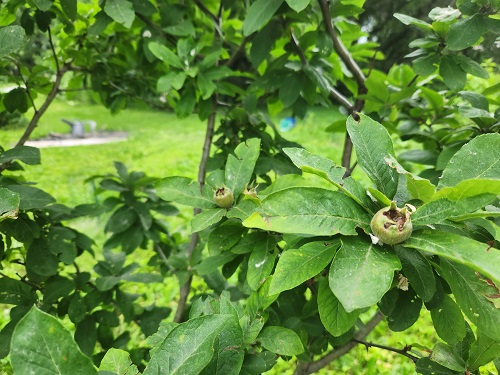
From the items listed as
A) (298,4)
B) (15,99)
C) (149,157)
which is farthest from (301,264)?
(149,157)

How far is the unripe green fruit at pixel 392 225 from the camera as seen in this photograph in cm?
51

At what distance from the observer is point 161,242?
180 centimetres

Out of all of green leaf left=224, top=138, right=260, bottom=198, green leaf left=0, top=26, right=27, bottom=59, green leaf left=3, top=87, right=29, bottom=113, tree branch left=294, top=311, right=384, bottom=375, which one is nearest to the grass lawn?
green leaf left=3, top=87, right=29, bottom=113

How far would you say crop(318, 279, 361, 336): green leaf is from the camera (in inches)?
23.8

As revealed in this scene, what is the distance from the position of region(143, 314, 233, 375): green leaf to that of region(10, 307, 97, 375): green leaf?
10cm

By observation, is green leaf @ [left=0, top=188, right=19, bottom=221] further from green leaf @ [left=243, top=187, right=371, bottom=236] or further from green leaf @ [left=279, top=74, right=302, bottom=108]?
green leaf @ [left=279, top=74, right=302, bottom=108]

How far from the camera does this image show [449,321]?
2.23 feet

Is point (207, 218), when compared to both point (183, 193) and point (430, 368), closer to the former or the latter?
point (183, 193)

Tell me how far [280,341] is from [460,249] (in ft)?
1.18

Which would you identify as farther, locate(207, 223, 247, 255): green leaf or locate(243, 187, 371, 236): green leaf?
locate(207, 223, 247, 255): green leaf

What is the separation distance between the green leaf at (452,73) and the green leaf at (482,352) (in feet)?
2.13

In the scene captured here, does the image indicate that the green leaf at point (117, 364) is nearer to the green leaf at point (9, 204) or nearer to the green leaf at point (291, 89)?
the green leaf at point (9, 204)

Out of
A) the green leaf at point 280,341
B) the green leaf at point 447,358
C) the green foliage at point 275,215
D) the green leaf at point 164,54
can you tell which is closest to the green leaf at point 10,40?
the green foliage at point 275,215

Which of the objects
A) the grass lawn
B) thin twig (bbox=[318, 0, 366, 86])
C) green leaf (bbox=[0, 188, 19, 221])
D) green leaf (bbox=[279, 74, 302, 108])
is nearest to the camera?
green leaf (bbox=[0, 188, 19, 221])
